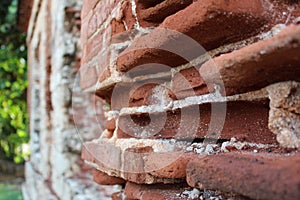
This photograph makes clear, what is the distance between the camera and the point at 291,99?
1.90ft

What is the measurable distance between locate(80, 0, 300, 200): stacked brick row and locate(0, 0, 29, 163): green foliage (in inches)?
224

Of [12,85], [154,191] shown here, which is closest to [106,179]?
[154,191]

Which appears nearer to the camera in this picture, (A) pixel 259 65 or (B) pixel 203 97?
(A) pixel 259 65

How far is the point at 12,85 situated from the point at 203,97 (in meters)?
6.35

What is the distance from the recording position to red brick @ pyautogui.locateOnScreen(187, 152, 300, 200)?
474 mm

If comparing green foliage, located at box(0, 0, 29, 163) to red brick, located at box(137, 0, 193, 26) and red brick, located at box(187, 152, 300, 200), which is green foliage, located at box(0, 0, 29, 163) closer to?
red brick, located at box(137, 0, 193, 26)

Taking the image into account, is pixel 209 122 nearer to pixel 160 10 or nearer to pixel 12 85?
pixel 160 10

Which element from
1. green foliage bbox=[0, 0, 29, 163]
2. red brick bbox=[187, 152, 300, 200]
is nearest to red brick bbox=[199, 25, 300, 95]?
red brick bbox=[187, 152, 300, 200]

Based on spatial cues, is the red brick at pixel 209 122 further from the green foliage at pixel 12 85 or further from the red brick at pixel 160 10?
the green foliage at pixel 12 85

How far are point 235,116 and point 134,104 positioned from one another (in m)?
0.33

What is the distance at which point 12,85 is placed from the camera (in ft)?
21.4

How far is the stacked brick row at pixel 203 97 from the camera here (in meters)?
0.55

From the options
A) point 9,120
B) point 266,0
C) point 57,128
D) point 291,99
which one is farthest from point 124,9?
point 9,120

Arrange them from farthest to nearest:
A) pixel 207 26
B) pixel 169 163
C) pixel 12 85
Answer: pixel 12 85
pixel 169 163
pixel 207 26
